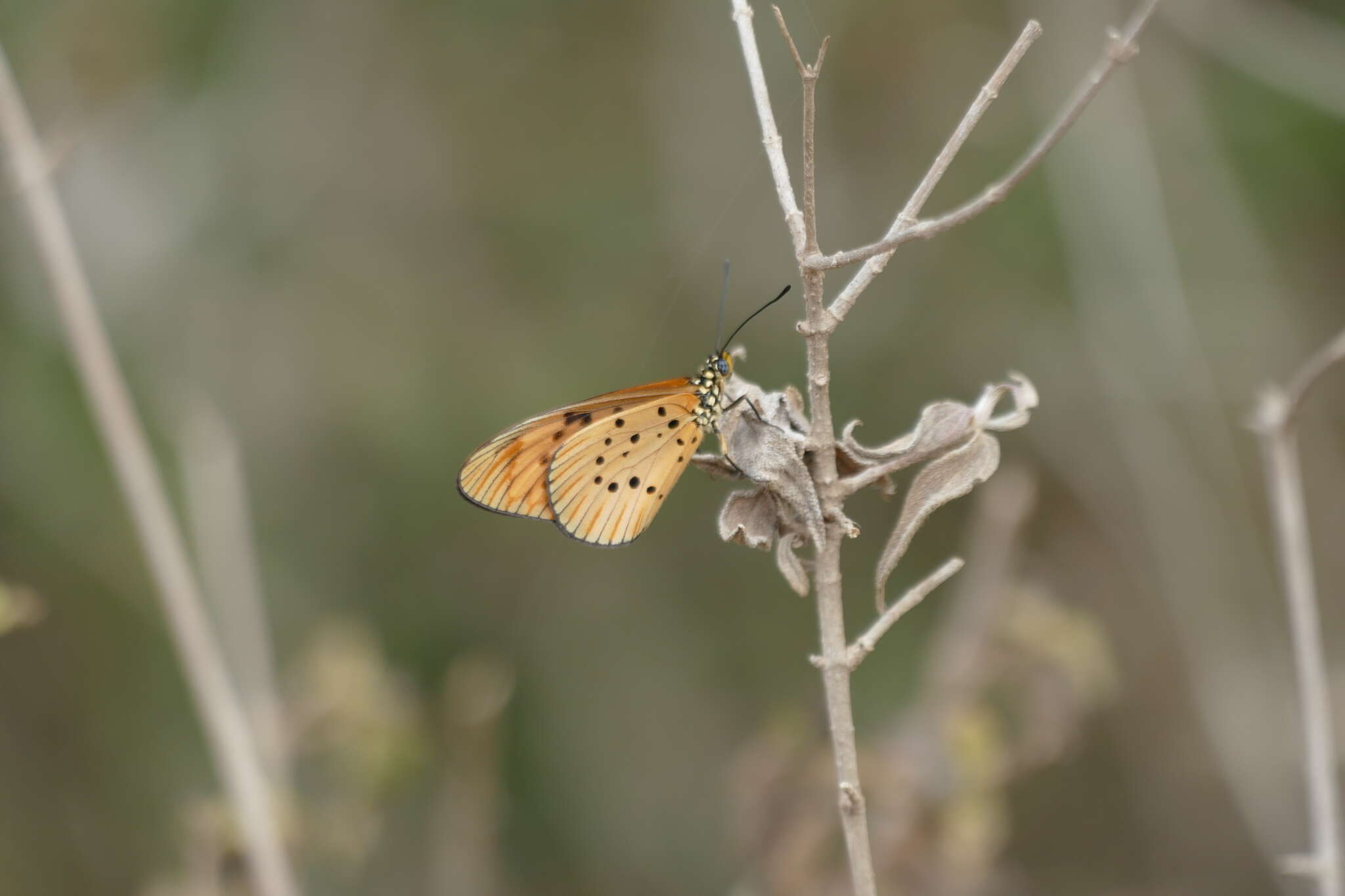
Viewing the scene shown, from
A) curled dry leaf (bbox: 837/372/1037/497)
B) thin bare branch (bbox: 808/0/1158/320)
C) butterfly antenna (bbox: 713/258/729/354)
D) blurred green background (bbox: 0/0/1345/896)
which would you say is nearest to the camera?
thin bare branch (bbox: 808/0/1158/320)

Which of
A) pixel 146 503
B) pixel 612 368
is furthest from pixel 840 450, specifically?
pixel 612 368

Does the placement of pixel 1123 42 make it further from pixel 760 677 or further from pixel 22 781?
pixel 22 781

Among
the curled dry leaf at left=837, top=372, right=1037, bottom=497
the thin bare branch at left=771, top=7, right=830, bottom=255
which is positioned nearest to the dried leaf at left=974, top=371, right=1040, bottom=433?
the curled dry leaf at left=837, top=372, right=1037, bottom=497

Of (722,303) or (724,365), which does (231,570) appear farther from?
(724,365)

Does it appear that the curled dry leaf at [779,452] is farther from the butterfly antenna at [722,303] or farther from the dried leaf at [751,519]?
the butterfly antenna at [722,303]

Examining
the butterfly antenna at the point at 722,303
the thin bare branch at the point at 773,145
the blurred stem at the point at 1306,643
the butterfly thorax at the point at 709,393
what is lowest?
the blurred stem at the point at 1306,643

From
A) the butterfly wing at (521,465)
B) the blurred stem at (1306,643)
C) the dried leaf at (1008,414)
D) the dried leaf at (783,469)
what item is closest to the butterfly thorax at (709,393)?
the butterfly wing at (521,465)

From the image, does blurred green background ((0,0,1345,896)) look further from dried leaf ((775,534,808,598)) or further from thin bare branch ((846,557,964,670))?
thin bare branch ((846,557,964,670))

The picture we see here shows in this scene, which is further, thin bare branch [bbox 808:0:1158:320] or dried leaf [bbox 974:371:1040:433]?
dried leaf [bbox 974:371:1040:433]
